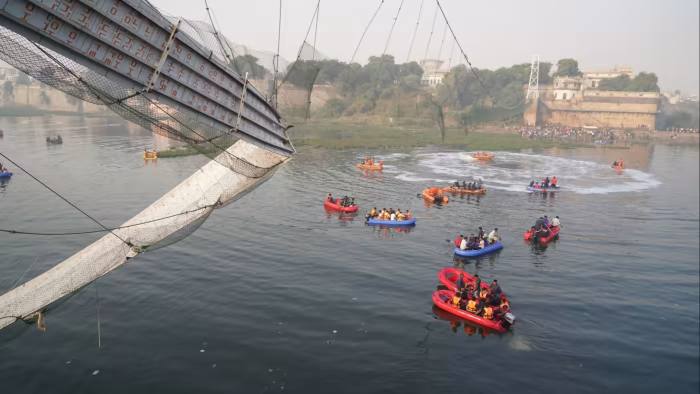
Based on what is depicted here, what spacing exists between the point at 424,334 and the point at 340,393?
629cm

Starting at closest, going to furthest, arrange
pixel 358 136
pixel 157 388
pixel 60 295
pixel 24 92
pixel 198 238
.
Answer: pixel 60 295, pixel 157 388, pixel 198 238, pixel 358 136, pixel 24 92

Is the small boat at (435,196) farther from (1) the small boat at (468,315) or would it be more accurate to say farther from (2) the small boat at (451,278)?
(1) the small boat at (468,315)

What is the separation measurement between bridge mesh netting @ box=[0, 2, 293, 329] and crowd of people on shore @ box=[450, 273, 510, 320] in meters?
12.6

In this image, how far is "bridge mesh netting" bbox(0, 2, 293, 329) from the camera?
1238 centimetres

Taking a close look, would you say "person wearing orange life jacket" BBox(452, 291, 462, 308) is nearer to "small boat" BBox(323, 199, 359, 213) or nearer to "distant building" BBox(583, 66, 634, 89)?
"small boat" BBox(323, 199, 359, 213)

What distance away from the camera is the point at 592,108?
14288 cm

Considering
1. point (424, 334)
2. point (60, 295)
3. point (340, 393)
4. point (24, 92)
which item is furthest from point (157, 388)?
point (24, 92)

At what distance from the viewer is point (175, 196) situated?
18.1 metres

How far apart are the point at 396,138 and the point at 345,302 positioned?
90.4m

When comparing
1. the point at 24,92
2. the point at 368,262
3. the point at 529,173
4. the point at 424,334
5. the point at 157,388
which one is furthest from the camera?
the point at 24,92

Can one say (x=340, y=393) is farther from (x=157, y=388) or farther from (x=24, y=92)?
(x=24, y=92)

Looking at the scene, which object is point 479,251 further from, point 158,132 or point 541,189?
point 541,189

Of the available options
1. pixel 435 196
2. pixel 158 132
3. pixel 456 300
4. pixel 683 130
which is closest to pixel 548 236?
pixel 435 196

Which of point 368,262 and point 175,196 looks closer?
point 175,196
